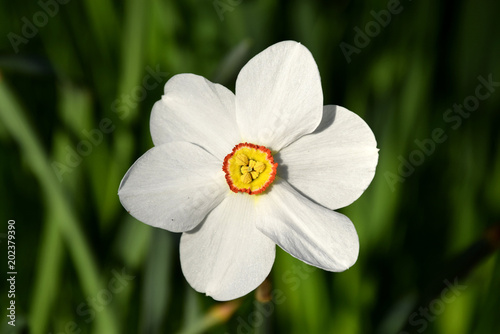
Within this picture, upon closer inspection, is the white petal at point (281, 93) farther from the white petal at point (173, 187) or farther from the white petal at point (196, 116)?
the white petal at point (173, 187)

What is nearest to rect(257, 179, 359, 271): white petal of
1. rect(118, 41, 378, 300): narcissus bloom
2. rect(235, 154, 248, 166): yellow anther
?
rect(118, 41, 378, 300): narcissus bloom

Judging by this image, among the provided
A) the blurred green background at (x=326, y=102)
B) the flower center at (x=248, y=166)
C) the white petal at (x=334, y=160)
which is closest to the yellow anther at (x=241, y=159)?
the flower center at (x=248, y=166)

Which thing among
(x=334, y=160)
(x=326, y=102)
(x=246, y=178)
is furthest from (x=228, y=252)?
(x=326, y=102)

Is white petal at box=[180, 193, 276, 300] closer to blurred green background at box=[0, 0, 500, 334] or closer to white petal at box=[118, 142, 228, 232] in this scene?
white petal at box=[118, 142, 228, 232]

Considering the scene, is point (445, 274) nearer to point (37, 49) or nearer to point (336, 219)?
point (336, 219)

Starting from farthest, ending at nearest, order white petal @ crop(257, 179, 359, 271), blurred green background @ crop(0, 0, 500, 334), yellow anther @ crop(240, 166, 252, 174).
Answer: blurred green background @ crop(0, 0, 500, 334) → yellow anther @ crop(240, 166, 252, 174) → white petal @ crop(257, 179, 359, 271)

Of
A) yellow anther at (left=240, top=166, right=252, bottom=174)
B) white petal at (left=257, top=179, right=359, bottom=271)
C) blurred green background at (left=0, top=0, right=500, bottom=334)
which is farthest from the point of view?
blurred green background at (left=0, top=0, right=500, bottom=334)

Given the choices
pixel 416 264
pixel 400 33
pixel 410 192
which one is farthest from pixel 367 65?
pixel 416 264
